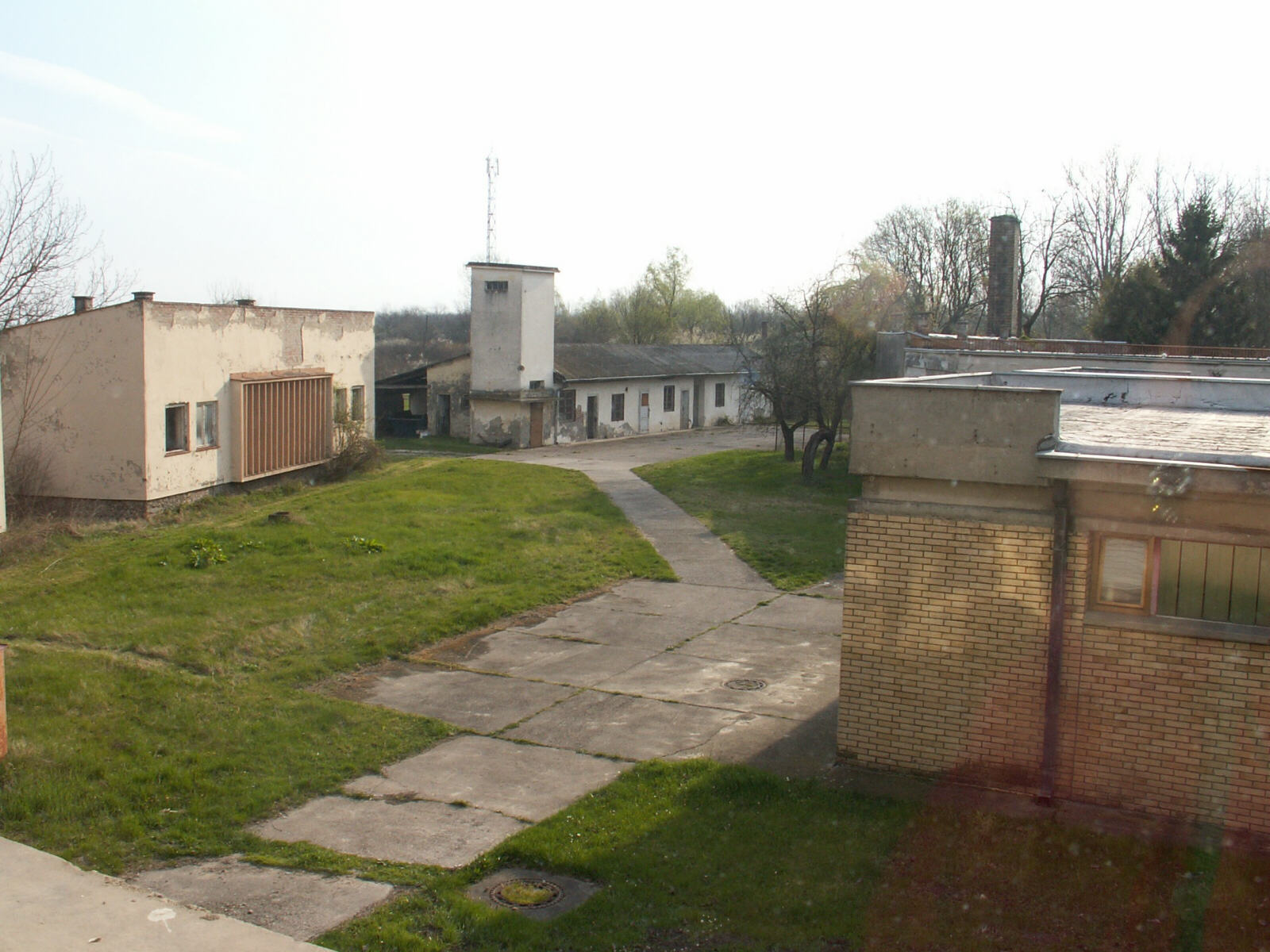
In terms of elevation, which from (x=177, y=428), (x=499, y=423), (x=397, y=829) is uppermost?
(x=177, y=428)

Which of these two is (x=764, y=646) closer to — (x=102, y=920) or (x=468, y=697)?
(x=468, y=697)

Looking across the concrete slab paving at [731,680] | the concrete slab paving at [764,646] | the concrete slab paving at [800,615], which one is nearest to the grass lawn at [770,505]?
the concrete slab paving at [800,615]

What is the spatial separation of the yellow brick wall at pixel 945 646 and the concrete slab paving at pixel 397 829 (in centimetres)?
314

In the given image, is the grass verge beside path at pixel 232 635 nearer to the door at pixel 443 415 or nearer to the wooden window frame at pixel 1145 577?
the wooden window frame at pixel 1145 577

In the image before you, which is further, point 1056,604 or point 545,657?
point 545,657

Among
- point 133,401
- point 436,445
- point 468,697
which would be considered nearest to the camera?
point 468,697

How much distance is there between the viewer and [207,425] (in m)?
22.2

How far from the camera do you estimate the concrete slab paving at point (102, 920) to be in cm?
610

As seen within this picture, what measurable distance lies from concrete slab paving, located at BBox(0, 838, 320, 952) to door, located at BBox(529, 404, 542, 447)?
29.4 metres

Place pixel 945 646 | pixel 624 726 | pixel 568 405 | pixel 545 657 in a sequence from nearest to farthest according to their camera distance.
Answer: pixel 945 646 → pixel 624 726 → pixel 545 657 → pixel 568 405

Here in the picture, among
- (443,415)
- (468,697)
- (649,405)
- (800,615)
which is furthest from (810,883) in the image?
(649,405)

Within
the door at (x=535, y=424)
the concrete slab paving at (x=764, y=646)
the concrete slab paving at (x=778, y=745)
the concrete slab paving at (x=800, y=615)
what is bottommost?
the concrete slab paving at (x=778, y=745)

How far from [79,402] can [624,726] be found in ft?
48.5

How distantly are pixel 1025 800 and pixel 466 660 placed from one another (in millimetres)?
6576
